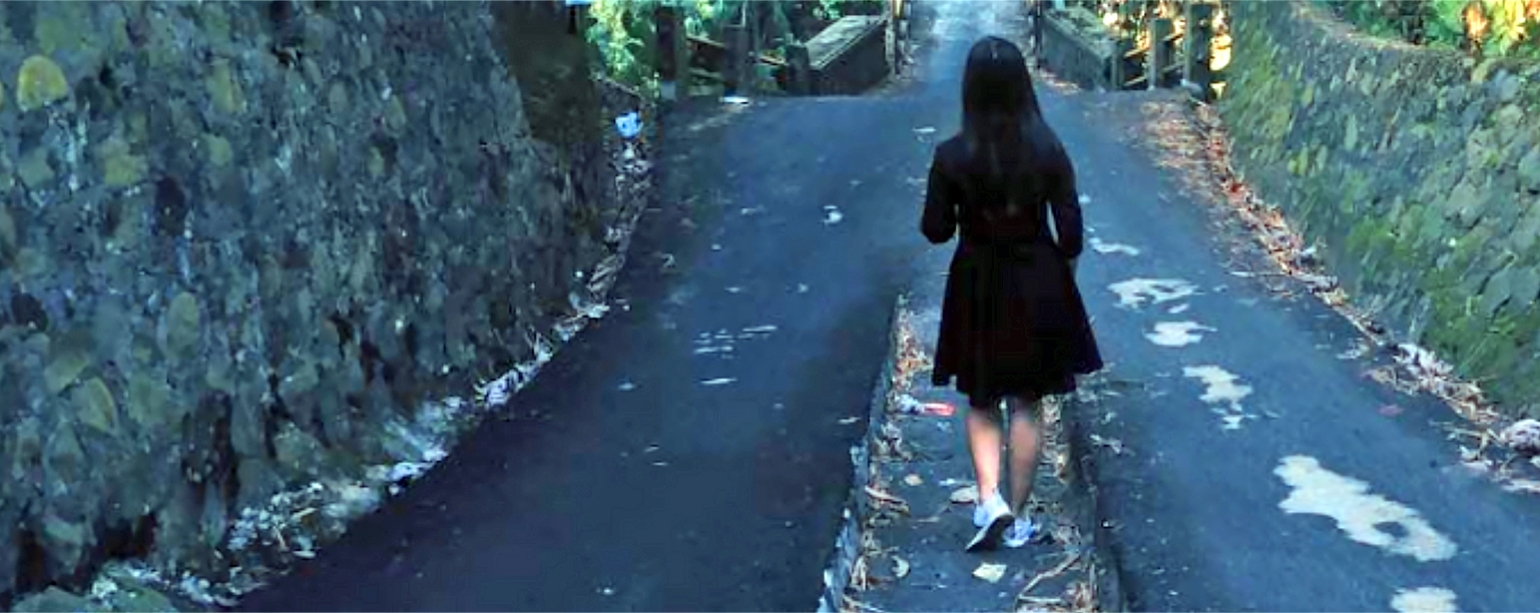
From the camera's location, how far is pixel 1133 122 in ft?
42.1

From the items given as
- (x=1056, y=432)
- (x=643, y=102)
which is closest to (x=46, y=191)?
(x=1056, y=432)

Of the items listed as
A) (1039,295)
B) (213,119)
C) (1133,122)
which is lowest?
(1133,122)

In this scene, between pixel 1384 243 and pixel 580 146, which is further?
pixel 580 146

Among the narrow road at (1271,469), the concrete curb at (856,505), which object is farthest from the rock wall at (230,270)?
the narrow road at (1271,469)

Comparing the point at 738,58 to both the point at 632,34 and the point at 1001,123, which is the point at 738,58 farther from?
the point at 1001,123

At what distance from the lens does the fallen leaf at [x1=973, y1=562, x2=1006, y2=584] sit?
538cm

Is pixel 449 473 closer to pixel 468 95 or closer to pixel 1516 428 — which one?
pixel 468 95

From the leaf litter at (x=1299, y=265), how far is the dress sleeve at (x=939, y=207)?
6.88 ft

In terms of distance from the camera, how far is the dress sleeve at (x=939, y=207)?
Result: 17.4 ft

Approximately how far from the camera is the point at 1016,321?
17.5ft

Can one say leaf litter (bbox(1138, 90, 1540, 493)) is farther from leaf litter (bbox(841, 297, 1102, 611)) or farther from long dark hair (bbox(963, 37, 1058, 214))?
long dark hair (bbox(963, 37, 1058, 214))

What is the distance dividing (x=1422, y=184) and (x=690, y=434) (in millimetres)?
3618

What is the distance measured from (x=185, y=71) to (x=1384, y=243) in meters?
5.52

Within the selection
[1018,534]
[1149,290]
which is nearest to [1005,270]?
[1018,534]
